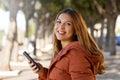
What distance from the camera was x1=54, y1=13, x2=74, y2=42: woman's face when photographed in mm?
2802

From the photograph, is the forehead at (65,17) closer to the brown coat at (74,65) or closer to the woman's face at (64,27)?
the woman's face at (64,27)

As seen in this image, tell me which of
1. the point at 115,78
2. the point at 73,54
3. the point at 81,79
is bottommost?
the point at 115,78

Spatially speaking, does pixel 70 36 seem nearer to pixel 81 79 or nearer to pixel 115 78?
pixel 81 79

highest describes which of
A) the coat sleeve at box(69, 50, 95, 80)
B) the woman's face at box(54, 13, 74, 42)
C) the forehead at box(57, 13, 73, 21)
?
the forehead at box(57, 13, 73, 21)

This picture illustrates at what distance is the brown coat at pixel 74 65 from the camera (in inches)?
100

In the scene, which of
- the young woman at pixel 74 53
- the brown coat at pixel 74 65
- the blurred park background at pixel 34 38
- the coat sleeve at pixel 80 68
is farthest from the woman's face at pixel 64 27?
the blurred park background at pixel 34 38

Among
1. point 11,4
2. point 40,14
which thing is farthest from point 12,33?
point 40,14

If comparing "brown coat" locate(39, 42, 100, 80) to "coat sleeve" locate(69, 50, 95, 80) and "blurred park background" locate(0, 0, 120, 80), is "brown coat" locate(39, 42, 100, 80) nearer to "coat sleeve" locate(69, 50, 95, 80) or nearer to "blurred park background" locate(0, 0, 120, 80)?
"coat sleeve" locate(69, 50, 95, 80)

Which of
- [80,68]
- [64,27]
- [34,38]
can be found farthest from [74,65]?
[34,38]

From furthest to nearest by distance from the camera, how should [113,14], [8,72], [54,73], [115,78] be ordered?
1. [113,14]
2. [8,72]
3. [115,78]
4. [54,73]

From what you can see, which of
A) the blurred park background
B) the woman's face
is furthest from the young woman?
the blurred park background

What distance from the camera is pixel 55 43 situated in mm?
3188

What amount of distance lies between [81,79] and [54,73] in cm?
29

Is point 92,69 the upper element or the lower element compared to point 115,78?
upper
